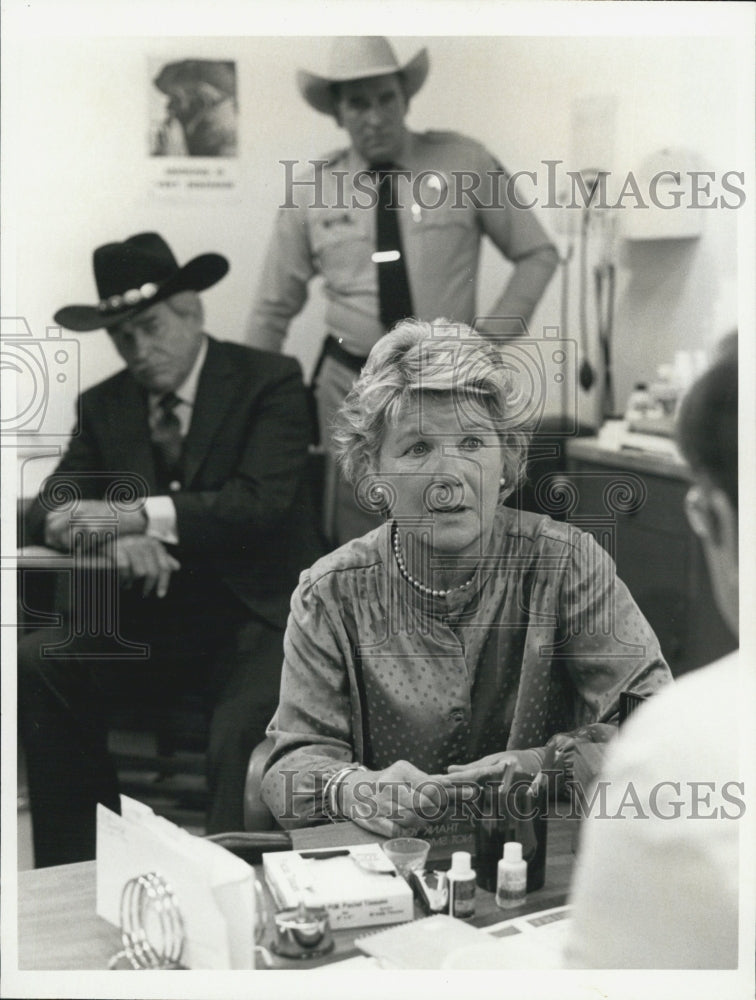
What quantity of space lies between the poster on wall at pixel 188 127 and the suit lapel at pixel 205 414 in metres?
0.37

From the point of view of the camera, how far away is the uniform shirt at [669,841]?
78.1 inches

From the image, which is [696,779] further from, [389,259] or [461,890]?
[389,259]

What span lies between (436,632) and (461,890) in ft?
1.68

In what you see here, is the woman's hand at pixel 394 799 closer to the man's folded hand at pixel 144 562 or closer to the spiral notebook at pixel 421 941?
the spiral notebook at pixel 421 941

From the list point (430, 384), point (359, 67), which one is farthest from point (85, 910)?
point (359, 67)

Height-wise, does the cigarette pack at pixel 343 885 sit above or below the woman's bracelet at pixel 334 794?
below

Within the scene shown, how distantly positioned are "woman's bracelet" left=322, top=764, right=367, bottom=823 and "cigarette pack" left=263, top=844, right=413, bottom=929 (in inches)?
4.7

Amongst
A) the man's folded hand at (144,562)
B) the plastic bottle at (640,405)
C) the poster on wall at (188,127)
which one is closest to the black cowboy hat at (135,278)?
the poster on wall at (188,127)

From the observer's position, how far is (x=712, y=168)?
2.35 metres

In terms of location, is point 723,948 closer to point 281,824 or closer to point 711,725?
point 711,725

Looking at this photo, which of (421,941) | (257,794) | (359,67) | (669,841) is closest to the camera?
(669,841)

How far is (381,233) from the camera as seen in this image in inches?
92.3

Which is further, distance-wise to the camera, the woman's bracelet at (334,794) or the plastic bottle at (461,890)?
the woman's bracelet at (334,794)

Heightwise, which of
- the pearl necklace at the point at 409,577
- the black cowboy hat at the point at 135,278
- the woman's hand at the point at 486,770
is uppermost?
the black cowboy hat at the point at 135,278
